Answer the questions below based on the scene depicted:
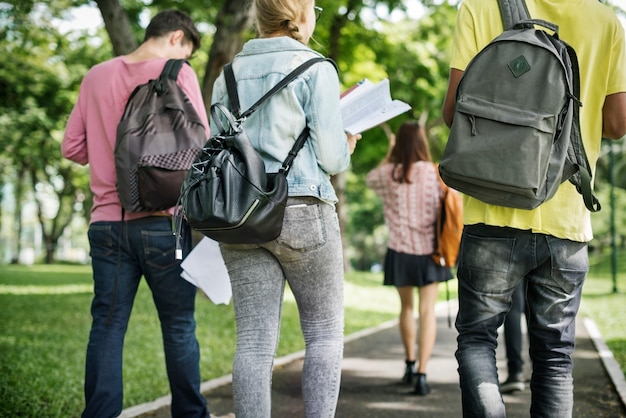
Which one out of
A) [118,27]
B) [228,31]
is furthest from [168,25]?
[228,31]

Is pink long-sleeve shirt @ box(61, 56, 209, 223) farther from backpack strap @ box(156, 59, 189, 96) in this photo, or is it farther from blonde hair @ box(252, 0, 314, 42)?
blonde hair @ box(252, 0, 314, 42)

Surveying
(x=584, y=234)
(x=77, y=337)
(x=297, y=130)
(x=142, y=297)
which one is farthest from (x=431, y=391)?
(x=142, y=297)

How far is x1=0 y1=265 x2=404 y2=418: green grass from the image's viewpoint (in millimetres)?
4939

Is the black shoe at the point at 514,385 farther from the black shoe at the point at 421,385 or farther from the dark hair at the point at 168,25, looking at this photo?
the dark hair at the point at 168,25

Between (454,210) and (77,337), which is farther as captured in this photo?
(77,337)

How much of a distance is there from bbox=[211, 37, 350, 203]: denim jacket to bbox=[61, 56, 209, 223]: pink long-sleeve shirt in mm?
868

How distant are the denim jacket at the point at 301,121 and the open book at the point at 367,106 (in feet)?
1.20

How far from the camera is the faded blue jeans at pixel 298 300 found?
278 centimetres

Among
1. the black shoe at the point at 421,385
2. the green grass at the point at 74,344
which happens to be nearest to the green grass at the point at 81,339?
the green grass at the point at 74,344

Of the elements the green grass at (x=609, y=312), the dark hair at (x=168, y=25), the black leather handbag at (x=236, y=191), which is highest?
the dark hair at (x=168, y=25)

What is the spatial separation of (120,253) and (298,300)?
112cm

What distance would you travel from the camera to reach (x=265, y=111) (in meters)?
2.83

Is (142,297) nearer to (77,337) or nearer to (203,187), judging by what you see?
(77,337)

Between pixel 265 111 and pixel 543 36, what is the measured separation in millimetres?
1105
